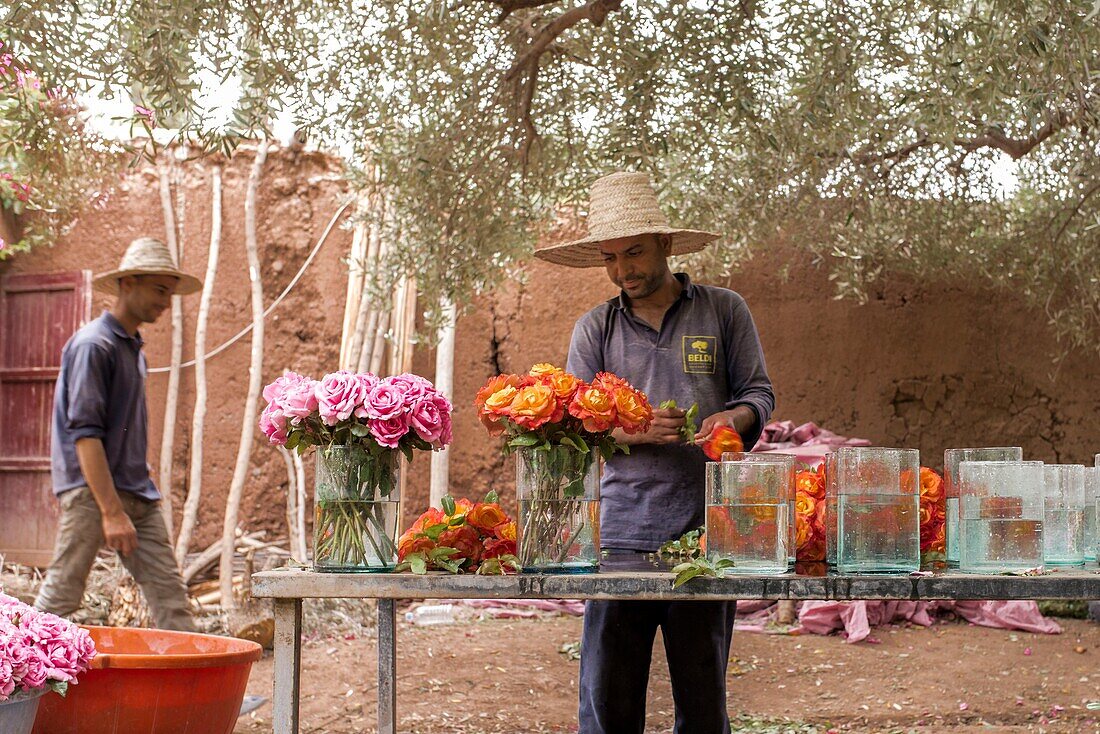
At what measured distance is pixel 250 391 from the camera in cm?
804

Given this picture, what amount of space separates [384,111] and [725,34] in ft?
5.58

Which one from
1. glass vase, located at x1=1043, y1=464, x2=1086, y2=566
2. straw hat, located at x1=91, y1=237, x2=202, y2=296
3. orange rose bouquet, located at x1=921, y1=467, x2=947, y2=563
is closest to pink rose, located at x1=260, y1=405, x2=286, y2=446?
orange rose bouquet, located at x1=921, y1=467, x2=947, y2=563

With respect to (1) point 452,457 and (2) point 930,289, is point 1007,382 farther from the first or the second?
(1) point 452,457

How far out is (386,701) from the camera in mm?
2857

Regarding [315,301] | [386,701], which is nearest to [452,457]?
[315,301]

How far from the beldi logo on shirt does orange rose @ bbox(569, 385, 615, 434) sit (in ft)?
3.06

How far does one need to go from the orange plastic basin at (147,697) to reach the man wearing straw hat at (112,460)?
149 centimetres

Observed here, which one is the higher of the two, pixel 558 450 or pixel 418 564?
pixel 558 450

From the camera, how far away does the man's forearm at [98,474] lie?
4.59 metres

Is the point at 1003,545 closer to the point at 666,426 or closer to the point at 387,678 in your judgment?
the point at 666,426

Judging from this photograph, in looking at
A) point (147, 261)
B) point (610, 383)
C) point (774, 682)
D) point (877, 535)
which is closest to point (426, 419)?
point (610, 383)

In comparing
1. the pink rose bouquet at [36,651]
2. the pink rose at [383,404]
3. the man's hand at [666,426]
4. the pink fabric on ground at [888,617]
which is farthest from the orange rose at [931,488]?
the pink fabric on ground at [888,617]

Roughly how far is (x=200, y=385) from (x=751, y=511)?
6.40 meters

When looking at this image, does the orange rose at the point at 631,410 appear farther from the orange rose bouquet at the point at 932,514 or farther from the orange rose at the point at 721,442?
the orange rose bouquet at the point at 932,514
